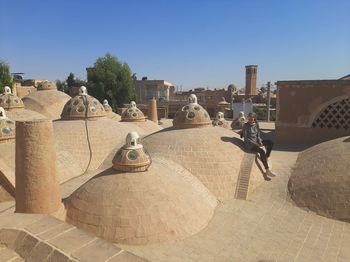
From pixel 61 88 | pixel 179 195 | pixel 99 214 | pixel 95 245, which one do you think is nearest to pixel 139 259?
pixel 95 245

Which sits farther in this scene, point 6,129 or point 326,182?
point 6,129

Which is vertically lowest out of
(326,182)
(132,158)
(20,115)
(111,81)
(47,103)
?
(326,182)

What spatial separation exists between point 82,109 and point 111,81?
19208 mm

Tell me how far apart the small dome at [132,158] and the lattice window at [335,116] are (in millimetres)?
8750

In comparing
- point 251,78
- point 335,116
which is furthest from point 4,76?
point 251,78

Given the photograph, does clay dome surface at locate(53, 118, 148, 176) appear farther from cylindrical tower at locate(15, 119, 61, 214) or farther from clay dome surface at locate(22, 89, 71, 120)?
clay dome surface at locate(22, 89, 71, 120)

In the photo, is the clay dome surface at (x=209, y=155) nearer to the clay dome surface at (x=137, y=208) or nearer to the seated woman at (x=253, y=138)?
the seated woman at (x=253, y=138)

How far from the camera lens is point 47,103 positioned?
1698 cm

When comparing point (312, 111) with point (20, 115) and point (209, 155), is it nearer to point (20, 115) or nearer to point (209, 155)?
point (209, 155)

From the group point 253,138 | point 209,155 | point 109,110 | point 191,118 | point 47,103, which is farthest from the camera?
point 109,110

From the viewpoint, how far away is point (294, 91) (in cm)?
1326

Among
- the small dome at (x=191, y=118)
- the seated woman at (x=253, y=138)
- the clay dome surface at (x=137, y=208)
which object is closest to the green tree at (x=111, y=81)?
the small dome at (x=191, y=118)

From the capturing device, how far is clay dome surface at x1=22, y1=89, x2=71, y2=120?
16734 mm

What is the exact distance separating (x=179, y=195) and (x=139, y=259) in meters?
4.46
